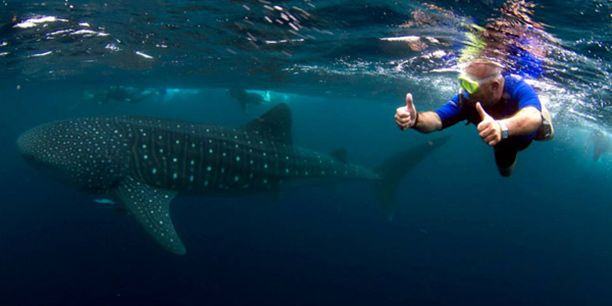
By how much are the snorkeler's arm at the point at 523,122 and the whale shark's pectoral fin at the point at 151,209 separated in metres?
6.11

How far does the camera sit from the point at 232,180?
32.2ft

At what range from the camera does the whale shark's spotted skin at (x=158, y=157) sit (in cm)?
812

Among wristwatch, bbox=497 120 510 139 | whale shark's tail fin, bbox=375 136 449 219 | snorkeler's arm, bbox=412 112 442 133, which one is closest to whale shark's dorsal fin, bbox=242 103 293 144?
whale shark's tail fin, bbox=375 136 449 219

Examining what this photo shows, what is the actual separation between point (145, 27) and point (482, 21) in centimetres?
926

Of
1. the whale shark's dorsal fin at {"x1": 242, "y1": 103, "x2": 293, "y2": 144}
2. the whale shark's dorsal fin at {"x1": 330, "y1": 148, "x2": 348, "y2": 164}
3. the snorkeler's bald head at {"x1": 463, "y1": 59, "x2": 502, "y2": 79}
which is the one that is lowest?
the whale shark's dorsal fin at {"x1": 330, "y1": 148, "x2": 348, "y2": 164}

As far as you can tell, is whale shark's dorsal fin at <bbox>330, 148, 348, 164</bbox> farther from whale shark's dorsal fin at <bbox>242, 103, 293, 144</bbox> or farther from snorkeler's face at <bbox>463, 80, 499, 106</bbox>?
snorkeler's face at <bbox>463, 80, 499, 106</bbox>

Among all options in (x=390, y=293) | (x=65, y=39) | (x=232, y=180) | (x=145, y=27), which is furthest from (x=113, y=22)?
(x=390, y=293)

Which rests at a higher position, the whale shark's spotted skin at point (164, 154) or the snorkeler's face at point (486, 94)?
the snorkeler's face at point (486, 94)

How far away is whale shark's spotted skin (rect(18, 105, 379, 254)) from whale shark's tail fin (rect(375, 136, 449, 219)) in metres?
4.66

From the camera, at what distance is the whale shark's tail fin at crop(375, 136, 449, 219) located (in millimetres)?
13383

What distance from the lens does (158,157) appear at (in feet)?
28.3

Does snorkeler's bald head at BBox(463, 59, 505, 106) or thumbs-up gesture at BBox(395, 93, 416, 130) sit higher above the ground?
snorkeler's bald head at BBox(463, 59, 505, 106)

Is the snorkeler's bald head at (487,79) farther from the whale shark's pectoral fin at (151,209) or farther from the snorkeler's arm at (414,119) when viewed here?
the whale shark's pectoral fin at (151,209)

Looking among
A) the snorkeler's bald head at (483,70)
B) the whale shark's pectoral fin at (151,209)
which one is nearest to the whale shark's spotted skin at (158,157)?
the whale shark's pectoral fin at (151,209)
